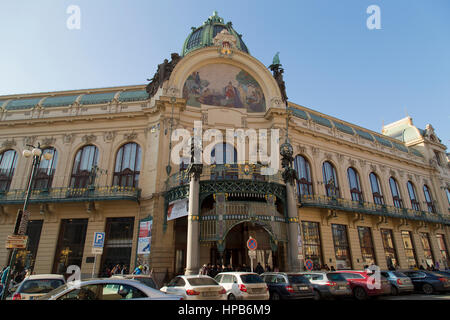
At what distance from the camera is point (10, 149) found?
2553 cm

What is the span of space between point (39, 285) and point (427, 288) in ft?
67.3

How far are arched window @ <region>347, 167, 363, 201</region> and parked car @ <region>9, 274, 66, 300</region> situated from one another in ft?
94.4

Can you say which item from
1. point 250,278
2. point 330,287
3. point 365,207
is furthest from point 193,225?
point 365,207

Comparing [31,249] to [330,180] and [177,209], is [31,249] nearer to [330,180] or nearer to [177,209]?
[177,209]

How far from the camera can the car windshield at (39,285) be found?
9.10 metres

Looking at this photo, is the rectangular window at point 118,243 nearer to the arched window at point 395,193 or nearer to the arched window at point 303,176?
the arched window at point 303,176

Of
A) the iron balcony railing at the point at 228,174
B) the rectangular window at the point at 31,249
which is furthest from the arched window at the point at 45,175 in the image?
the iron balcony railing at the point at 228,174

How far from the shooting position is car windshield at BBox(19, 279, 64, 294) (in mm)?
9102

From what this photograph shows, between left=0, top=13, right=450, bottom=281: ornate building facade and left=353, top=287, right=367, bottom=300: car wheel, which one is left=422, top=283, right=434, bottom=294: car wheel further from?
left=0, top=13, right=450, bottom=281: ornate building facade

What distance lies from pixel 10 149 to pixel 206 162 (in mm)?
18764

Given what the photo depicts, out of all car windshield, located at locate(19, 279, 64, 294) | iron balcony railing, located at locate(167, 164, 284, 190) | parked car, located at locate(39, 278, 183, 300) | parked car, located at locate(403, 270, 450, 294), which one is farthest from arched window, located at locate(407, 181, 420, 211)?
car windshield, located at locate(19, 279, 64, 294)

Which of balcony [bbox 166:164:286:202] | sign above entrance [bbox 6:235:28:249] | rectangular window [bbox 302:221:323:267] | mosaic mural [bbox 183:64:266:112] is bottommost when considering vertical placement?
sign above entrance [bbox 6:235:28:249]

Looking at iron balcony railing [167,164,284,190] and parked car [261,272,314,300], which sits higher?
iron balcony railing [167,164,284,190]
